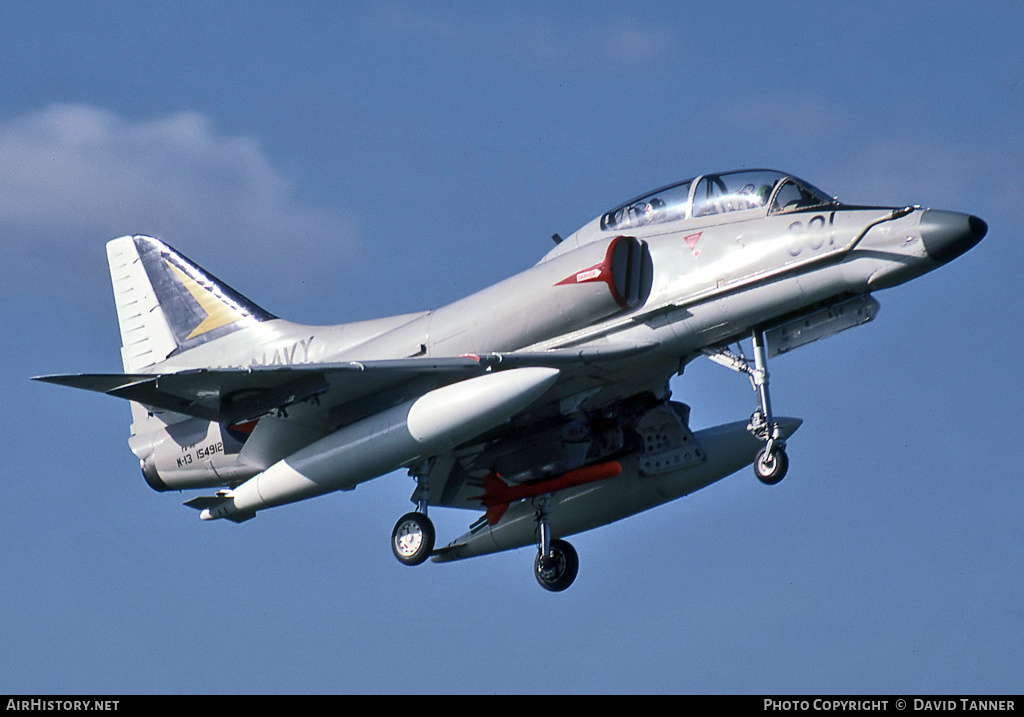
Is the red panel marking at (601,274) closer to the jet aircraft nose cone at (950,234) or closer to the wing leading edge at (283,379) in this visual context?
the wing leading edge at (283,379)

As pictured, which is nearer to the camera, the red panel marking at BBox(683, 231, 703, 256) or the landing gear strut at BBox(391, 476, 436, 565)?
the red panel marking at BBox(683, 231, 703, 256)

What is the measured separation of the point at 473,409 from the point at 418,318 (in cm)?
248

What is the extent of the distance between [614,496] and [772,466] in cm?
416

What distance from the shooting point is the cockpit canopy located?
1686 cm

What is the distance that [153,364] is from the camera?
21.3 metres

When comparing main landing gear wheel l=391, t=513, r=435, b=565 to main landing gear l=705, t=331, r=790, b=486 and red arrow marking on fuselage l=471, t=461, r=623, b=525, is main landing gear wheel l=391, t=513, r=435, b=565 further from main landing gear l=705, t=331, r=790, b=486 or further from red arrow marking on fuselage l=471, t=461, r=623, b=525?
main landing gear l=705, t=331, r=790, b=486

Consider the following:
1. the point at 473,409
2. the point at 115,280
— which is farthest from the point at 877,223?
the point at 115,280

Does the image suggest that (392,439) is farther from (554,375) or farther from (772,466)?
(772,466)

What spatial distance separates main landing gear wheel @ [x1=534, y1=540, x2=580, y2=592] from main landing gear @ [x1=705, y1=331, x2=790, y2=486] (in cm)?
447

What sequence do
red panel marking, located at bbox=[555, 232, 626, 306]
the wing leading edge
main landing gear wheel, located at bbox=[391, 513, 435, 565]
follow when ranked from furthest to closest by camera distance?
main landing gear wheel, located at bbox=[391, 513, 435, 565] < the wing leading edge < red panel marking, located at bbox=[555, 232, 626, 306]

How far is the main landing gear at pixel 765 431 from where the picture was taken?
16.4m

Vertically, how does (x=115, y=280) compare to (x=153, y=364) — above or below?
above

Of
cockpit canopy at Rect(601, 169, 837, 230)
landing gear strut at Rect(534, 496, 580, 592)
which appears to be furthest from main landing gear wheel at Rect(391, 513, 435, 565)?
cockpit canopy at Rect(601, 169, 837, 230)
